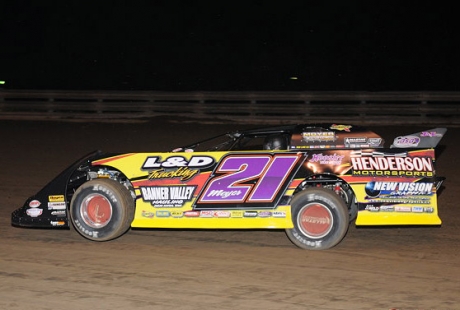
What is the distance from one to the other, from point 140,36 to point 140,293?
4149 cm

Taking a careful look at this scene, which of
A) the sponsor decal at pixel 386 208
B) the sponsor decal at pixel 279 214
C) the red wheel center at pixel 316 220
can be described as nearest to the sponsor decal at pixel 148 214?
the sponsor decal at pixel 279 214

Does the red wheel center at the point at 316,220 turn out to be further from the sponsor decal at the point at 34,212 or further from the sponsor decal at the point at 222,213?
the sponsor decal at the point at 34,212

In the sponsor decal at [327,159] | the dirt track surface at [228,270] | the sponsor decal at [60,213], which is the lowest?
the dirt track surface at [228,270]

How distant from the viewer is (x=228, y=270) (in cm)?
677

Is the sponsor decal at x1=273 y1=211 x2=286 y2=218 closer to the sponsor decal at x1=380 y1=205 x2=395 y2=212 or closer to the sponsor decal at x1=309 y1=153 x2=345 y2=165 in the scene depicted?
the sponsor decal at x1=309 y1=153 x2=345 y2=165

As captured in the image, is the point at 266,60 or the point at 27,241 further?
the point at 266,60

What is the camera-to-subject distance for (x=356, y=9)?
46.4 meters

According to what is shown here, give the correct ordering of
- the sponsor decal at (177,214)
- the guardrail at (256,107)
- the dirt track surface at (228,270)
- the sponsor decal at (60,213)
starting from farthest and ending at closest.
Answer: the guardrail at (256,107) → the sponsor decal at (60,213) → the sponsor decal at (177,214) → the dirt track surface at (228,270)

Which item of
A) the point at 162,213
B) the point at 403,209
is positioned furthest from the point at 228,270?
the point at 403,209

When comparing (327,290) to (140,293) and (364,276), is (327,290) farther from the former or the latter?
(140,293)

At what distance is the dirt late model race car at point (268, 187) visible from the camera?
7234 millimetres

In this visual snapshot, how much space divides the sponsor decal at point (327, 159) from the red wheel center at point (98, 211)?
2.23m

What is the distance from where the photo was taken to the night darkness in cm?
3234

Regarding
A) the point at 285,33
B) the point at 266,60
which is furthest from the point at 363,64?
the point at 285,33
